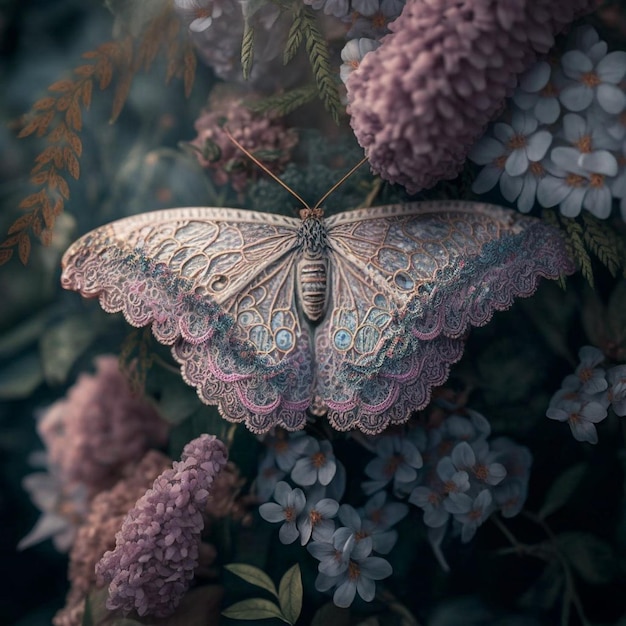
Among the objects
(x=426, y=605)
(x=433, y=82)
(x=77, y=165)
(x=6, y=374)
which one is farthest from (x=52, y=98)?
(x=426, y=605)

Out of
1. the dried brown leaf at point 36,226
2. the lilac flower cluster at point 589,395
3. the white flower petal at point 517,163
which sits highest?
the dried brown leaf at point 36,226

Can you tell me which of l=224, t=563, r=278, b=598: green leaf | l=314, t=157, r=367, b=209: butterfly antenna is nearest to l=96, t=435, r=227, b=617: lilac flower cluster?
l=224, t=563, r=278, b=598: green leaf

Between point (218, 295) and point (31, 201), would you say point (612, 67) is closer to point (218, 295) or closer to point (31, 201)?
point (218, 295)

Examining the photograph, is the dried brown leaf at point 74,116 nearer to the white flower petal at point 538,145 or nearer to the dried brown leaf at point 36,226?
the dried brown leaf at point 36,226

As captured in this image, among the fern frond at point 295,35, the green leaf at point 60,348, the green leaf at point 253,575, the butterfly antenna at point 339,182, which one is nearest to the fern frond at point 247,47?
the fern frond at point 295,35

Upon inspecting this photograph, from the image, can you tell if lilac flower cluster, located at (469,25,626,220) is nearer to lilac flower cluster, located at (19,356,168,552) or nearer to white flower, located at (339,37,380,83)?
white flower, located at (339,37,380,83)

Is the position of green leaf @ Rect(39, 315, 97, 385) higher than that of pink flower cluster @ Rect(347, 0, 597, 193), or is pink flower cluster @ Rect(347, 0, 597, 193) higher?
pink flower cluster @ Rect(347, 0, 597, 193)
